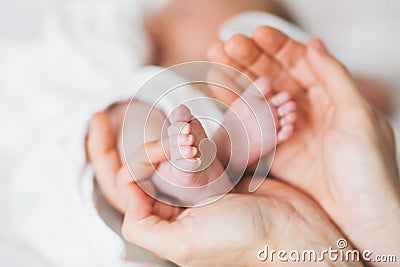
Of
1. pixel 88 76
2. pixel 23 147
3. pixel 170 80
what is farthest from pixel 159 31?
pixel 170 80

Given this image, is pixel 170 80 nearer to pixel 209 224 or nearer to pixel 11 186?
pixel 209 224

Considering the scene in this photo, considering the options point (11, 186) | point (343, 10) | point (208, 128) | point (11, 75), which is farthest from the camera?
point (343, 10)

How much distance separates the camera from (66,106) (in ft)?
2.43

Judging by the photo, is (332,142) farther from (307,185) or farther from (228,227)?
(228,227)

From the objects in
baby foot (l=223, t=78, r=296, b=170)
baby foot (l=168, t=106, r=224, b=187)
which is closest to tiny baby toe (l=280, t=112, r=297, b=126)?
baby foot (l=223, t=78, r=296, b=170)

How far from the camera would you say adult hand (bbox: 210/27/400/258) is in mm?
504

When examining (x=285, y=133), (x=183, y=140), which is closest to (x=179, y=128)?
(x=183, y=140)

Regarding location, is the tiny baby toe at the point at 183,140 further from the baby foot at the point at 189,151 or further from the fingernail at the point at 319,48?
the fingernail at the point at 319,48

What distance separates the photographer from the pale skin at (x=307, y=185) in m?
0.46

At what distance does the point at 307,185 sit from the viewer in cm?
55

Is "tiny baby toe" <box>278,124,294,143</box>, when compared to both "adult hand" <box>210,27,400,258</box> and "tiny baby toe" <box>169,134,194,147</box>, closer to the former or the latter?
"adult hand" <box>210,27,400,258</box>

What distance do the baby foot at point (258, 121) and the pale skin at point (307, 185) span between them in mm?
31

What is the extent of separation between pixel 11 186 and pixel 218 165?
0.34 metres

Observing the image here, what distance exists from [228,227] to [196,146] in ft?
0.26
